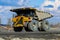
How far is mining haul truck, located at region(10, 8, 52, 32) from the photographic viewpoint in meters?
11.7

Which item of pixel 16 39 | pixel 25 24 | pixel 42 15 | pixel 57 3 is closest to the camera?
pixel 16 39

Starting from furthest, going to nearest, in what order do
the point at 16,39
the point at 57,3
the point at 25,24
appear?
1. the point at 57,3
2. the point at 25,24
3. the point at 16,39

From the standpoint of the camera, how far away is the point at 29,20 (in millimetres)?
11773

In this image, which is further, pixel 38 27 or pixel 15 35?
pixel 38 27

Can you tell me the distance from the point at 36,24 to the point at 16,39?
18.1ft

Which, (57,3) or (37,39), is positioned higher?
(57,3)

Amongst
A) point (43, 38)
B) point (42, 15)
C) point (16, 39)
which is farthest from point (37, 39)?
point (42, 15)

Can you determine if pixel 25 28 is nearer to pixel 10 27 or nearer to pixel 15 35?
pixel 10 27

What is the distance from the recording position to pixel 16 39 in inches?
262

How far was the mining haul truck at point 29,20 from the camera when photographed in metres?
11.7

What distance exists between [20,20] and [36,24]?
3.50 ft

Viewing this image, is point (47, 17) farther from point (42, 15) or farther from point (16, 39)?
point (16, 39)

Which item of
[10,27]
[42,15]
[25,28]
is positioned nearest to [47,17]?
[42,15]

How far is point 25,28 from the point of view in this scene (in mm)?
12047
